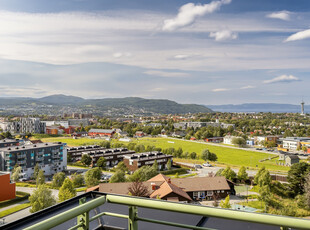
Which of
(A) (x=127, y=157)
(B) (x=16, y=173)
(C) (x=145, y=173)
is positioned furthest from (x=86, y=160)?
(C) (x=145, y=173)

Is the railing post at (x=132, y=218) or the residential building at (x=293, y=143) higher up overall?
the railing post at (x=132, y=218)

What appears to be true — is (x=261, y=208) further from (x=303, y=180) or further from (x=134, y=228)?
(x=134, y=228)

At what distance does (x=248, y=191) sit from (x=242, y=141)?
78.0ft

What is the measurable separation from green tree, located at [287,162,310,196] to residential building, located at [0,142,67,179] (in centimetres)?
1836

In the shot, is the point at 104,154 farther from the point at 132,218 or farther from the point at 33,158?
the point at 132,218

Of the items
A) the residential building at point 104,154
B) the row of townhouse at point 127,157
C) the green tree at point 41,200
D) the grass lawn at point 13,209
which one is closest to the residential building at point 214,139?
the row of townhouse at point 127,157

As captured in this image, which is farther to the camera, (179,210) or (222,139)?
(222,139)

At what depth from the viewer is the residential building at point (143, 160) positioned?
74.8ft

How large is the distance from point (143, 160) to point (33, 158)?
9.37m

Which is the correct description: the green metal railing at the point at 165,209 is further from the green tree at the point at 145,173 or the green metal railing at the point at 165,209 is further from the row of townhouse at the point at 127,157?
the row of townhouse at the point at 127,157

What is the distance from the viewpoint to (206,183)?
51.1 ft

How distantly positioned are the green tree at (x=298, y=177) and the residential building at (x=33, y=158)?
18355mm

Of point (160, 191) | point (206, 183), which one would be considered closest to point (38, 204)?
point (160, 191)

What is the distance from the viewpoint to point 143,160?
2300 cm
